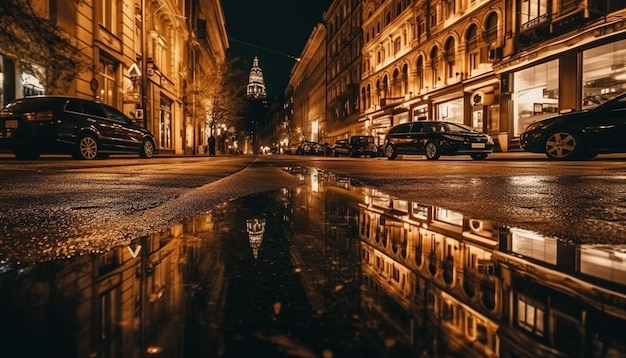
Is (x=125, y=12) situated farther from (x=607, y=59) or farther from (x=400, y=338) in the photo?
(x=400, y=338)

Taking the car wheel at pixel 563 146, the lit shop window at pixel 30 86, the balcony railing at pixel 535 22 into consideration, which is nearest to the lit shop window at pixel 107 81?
the lit shop window at pixel 30 86

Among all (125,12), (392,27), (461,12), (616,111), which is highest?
(392,27)

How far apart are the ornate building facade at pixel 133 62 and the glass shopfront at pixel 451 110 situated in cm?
1942

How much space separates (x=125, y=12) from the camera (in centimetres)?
2012

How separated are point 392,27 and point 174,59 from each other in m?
19.6

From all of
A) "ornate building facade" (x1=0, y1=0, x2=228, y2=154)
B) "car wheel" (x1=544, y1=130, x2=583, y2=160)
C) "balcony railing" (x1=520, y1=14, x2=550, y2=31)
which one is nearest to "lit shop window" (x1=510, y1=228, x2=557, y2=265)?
"car wheel" (x1=544, y1=130, x2=583, y2=160)

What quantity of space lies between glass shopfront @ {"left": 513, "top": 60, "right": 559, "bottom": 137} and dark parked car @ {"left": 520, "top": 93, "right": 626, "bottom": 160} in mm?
10760

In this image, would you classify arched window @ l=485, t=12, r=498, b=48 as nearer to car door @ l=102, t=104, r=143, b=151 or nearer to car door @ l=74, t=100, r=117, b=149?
car door @ l=102, t=104, r=143, b=151

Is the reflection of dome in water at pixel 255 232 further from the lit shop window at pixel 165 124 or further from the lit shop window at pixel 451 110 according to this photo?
the lit shop window at pixel 451 110

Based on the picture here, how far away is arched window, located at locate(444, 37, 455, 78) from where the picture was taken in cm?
2952

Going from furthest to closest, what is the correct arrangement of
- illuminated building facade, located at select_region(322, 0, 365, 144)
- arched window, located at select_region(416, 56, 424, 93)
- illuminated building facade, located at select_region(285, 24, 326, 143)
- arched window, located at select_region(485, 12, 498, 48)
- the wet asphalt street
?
1. illuminated building facade, located at select_region(285, 24, 326, 143)
2. illuminated building facade, located at select_region(322, 0, 365, 144)
3. arched window, located at select_region(416, 56, 424, 93)
4. arched window, located at select_region(485, 12, 498, 48)
5. the wet asphalt street

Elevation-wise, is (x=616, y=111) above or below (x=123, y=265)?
above

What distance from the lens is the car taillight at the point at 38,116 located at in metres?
10.1

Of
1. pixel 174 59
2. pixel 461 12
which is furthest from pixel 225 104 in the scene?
pixel 461 12
